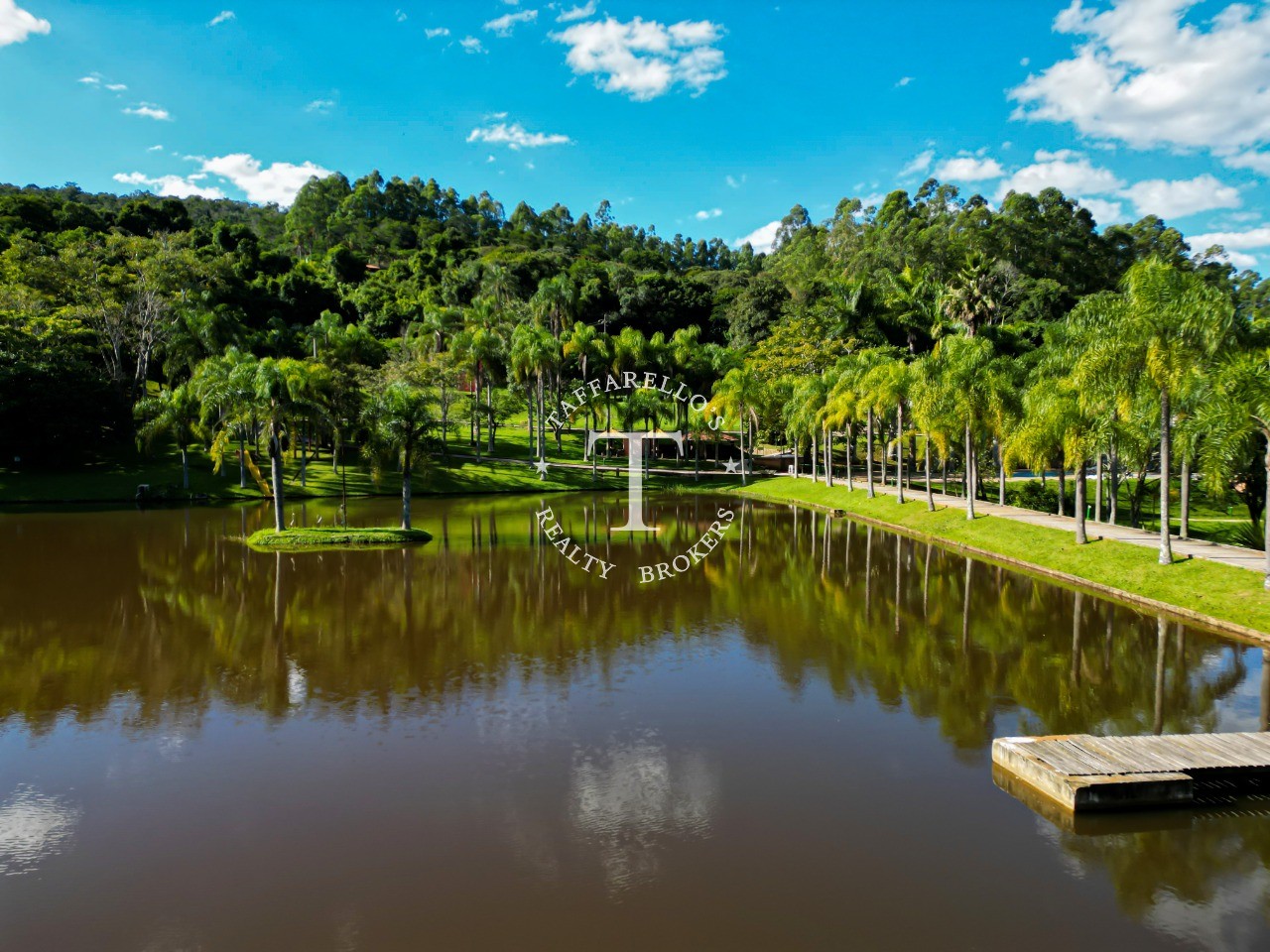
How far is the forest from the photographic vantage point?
26.2 meters

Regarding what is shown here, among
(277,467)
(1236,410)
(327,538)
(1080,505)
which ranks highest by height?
(1236,410)

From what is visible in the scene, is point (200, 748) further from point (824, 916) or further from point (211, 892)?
point (824, 916)

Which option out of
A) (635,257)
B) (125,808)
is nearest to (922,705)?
(125,808)

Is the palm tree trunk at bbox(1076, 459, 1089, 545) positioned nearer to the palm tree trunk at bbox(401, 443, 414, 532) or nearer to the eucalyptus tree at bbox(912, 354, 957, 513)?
the eucalyptus tree at bbox(912, 354, 957, 513)

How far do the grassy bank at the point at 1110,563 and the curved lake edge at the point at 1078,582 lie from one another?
0.22ft

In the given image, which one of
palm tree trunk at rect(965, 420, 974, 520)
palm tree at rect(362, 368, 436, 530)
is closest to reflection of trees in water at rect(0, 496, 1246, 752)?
palm tree at rect(362, 368, 436, 530)

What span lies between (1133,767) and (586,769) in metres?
8.03

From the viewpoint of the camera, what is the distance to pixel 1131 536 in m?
28.7

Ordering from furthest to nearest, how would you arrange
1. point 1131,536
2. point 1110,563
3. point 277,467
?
point 277,467 → point 1131,536 → point 1110,563

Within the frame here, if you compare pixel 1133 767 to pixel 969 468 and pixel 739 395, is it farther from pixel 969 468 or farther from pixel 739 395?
pixel 739 395

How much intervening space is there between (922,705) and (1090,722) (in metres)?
2.80

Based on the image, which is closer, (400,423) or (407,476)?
(400,423)

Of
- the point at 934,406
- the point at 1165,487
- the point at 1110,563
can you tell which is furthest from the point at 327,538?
the point at 1165,487

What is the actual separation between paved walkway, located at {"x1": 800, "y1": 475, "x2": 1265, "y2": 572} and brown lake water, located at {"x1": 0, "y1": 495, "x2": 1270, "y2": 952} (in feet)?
14.1
